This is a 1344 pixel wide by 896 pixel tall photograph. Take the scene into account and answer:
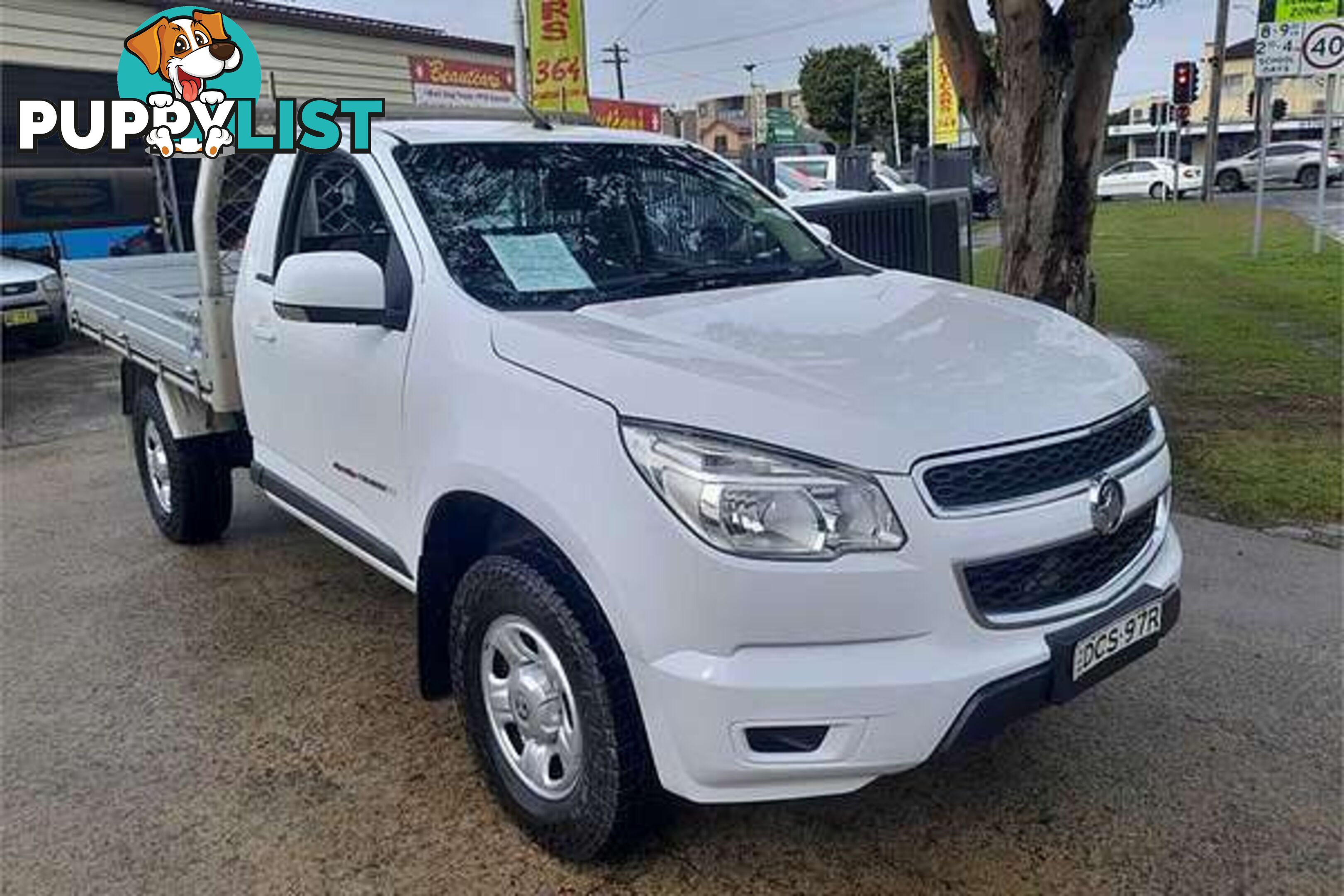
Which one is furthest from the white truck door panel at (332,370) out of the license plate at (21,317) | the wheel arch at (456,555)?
the license plate at (21,317)

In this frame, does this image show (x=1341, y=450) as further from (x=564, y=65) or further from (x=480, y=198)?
(x=564, y=65)

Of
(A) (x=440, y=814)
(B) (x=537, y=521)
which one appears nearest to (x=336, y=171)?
(B) (x=537, y=521)

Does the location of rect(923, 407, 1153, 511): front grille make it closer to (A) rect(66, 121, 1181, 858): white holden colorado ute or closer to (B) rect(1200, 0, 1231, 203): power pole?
(A) rect(66, 121, 1181, 858): white holden colorado ute

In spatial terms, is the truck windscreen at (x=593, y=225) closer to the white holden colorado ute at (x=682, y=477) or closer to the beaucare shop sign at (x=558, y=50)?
the white holden colorado ute at (x=682, y=477)

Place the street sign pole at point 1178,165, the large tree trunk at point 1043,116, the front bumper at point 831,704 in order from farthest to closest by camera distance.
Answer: the street sign pole at point 1178,165
the large tree trunk at point 1043,116
the front bumper at point 831,704

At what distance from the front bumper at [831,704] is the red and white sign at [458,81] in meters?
15.2

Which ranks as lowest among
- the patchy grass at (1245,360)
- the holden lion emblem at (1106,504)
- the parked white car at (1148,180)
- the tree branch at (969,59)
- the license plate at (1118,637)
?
the patchy grass at (1245,360)

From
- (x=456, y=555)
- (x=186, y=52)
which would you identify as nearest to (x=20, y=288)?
(x=186, y=52)

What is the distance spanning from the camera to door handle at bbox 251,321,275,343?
3887 millimetres

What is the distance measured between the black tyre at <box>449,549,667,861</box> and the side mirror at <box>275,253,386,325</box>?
0.82m

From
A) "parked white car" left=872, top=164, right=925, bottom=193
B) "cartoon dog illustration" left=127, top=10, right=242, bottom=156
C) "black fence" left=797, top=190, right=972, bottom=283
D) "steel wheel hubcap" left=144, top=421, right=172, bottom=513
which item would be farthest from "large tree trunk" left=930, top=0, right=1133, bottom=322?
"parked white car" left=872, top=164, right=925, bottom=193

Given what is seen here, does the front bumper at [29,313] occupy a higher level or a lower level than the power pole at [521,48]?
lower

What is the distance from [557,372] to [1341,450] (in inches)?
207

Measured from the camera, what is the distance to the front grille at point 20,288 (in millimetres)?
11203
